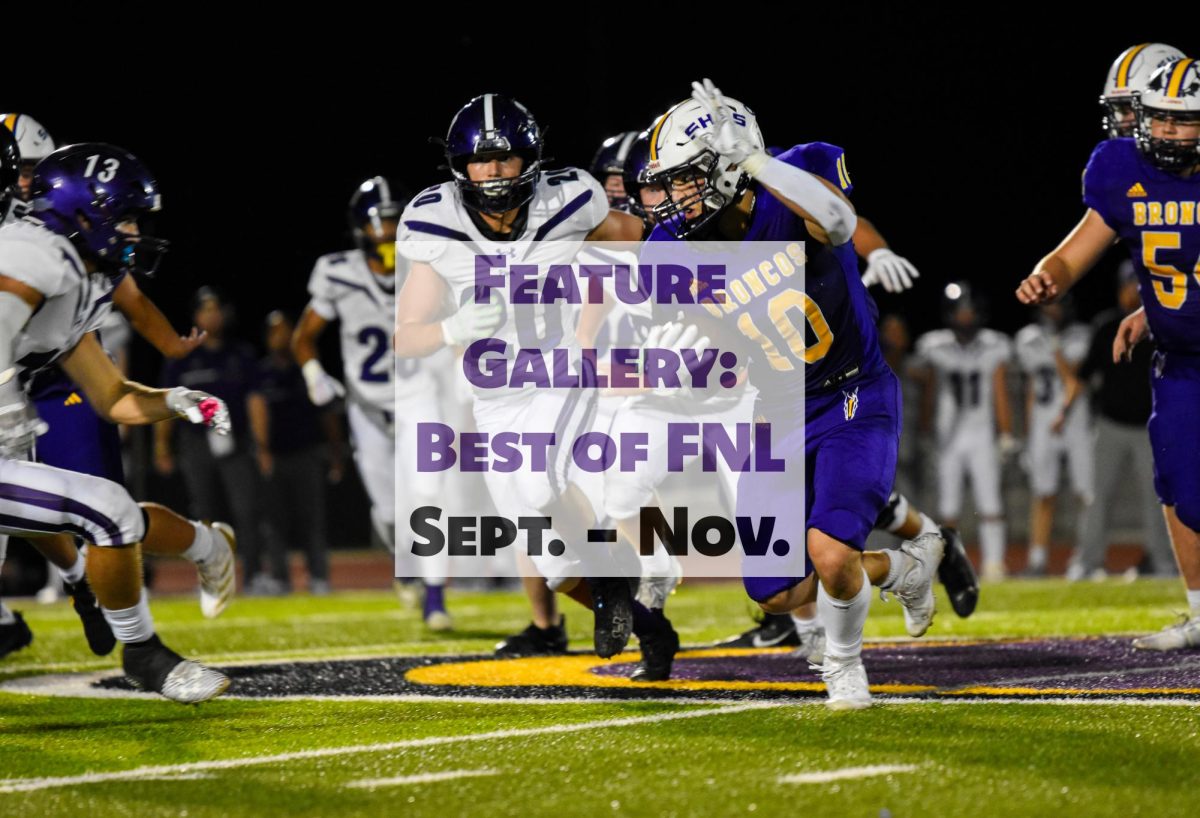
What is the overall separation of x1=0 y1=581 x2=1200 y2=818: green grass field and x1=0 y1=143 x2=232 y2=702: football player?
10.6 inches

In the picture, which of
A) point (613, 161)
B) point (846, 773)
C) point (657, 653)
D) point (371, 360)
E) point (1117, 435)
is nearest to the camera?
point (846, 773)

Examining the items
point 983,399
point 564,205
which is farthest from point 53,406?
point 983,399

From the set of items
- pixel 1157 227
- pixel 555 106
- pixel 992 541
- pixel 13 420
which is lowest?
pixel 992 541

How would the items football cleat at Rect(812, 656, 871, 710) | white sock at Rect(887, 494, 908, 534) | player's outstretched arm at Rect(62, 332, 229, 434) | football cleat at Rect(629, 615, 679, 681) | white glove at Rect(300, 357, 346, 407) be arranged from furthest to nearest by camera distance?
1. white glove at Rect(300, 357, 346, 407)
2. white sock at Rect(887, 494, 908, 534)
3. football cleat at Rect(629, 615, 679, 681)
4. player's outstretched arm at Rect(62, 332, 229, 434)
5. football cleat at Rect(812, 656, 871, 710)

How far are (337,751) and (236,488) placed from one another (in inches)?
257

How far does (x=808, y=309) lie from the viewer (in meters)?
4.03

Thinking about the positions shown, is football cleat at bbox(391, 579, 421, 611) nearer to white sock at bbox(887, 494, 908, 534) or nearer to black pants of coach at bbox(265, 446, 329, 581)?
black pants of coach at bbox(265, 446, 329, 581)

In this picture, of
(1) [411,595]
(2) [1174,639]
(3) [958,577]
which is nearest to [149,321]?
(3) [958,577]

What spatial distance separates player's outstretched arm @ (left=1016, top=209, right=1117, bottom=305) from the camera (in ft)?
15.5

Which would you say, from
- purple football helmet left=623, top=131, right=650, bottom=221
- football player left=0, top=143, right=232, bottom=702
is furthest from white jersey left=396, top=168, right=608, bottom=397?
football player left=0, top=143, right=232, bottom=702

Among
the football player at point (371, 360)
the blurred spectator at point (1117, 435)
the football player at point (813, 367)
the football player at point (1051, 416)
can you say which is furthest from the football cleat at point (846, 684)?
the football player at point (1051, 416)

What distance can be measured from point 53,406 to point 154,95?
32.0 ft

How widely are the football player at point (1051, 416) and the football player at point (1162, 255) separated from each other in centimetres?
517

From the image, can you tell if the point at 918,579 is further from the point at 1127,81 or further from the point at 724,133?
the point at 1127,81
